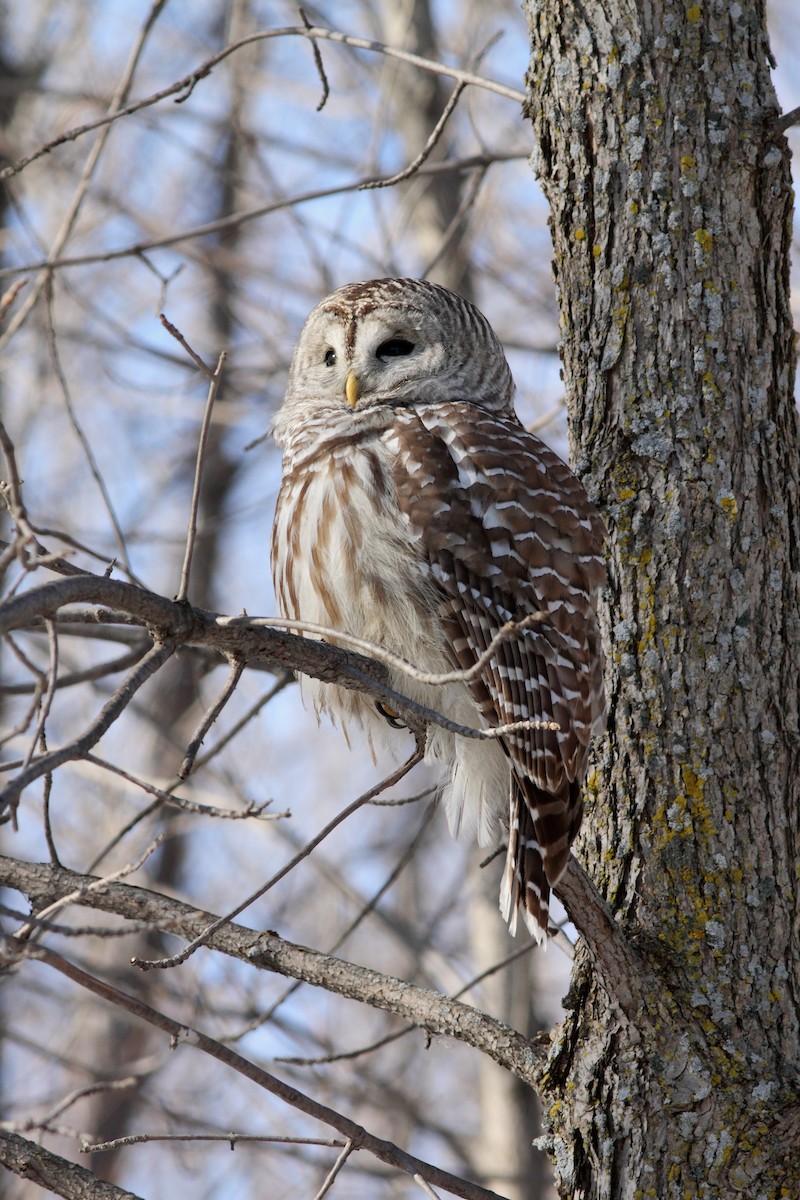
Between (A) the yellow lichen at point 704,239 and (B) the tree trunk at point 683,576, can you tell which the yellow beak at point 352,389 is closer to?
(B) the tree trunk at point 683,576

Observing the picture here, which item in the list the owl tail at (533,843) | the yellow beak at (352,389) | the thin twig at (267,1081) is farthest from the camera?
the yellow beak at (352,389)

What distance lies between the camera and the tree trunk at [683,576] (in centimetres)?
260

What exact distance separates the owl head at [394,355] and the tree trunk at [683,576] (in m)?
0.64

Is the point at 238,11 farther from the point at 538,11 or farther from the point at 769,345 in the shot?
the point at 769,345

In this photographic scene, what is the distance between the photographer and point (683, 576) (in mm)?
2926

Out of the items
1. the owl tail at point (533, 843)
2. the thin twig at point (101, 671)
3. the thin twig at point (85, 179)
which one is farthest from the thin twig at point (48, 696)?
the thin twig at point (85, 179)

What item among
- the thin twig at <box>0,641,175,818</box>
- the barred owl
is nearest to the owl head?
the barred owl

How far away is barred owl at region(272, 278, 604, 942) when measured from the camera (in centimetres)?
296

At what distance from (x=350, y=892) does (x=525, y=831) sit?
311cm

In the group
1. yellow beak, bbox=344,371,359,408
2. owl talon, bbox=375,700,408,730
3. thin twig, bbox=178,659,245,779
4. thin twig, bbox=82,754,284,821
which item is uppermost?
yellow beak, bbox=344,371,359,408

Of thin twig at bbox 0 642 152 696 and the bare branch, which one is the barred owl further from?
the bare branch

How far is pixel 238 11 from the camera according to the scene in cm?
790

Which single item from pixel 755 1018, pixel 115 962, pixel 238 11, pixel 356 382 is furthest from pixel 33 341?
pixel 755 1018

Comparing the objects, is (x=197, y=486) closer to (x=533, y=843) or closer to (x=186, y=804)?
(x=186, y=804)
